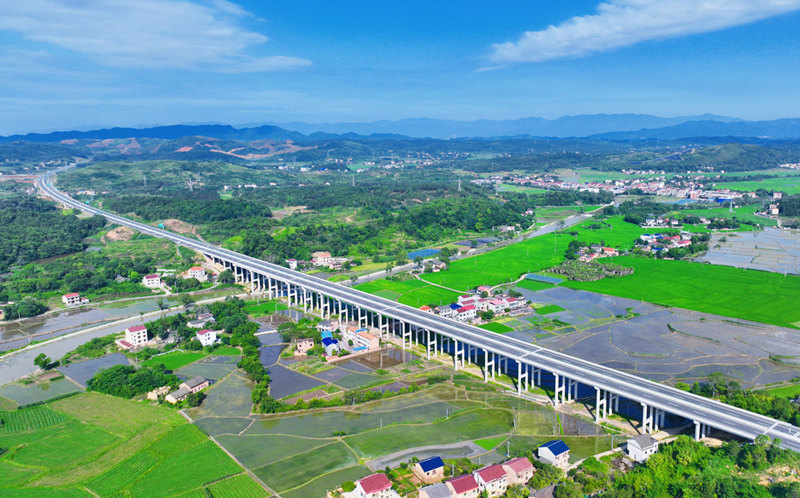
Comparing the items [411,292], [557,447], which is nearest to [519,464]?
[557,447]

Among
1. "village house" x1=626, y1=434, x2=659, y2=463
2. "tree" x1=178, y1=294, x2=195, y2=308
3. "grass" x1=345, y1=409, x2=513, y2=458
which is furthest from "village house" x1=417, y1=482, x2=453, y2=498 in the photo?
"tree" x1=178, y1=294, x2=195, y2=308

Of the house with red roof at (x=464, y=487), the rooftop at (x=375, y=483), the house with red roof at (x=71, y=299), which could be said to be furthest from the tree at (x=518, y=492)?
the house with red roof at (x=71, y=299)

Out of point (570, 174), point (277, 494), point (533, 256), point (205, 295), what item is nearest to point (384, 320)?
point (205, 295)

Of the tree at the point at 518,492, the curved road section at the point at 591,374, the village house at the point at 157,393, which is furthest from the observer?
the village house at the point at 157,393

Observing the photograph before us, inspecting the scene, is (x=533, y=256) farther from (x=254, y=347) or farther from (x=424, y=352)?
(x=254, y=347)

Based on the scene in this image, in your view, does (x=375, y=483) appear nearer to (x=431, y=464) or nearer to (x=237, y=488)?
(x=431, y=464)

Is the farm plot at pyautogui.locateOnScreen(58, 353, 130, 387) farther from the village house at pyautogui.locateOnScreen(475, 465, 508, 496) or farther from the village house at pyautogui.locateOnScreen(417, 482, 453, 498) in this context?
the village house at pyautogui.locateOnScreen(475, 465, 508, 496)

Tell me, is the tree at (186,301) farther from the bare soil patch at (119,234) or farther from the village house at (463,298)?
the bare soil patch at (119,234)
